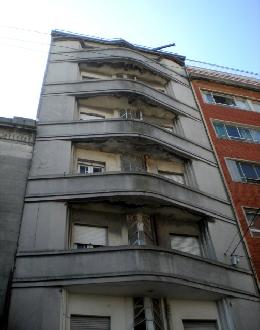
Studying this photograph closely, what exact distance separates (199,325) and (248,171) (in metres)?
8.21

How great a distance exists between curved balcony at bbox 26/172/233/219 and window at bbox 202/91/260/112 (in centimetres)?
882

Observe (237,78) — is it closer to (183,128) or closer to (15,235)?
(183,128)

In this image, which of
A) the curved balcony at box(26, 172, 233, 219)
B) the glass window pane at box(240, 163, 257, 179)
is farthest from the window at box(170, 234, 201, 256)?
the glass window pane at box(240, 163, 257, 179)

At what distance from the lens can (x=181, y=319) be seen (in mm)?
12547

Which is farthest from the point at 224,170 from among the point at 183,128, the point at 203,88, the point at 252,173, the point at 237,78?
the point at 237,78

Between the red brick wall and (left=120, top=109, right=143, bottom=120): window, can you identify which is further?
(left=120, top=109, right=143, bottom=120): window

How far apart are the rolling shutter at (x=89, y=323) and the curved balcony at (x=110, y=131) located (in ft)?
23.3

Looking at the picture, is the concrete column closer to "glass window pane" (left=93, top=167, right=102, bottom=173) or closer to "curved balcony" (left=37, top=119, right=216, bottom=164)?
"glass window pane" (left=93, top=167, right=102, bottom=173)

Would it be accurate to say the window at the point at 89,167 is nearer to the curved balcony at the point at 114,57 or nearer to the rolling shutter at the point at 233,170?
the rolling shutter at the point at 233,170

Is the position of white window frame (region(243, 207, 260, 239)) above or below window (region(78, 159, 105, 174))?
below

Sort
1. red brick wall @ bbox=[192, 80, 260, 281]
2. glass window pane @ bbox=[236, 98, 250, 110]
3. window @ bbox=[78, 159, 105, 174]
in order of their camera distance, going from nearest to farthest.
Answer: window @ bbox=[78, 159, 105, 174], red brick wall @ bbox=[192, 80, 260, 281], glass window pane @ bbox=[236, 98, 250, 110]

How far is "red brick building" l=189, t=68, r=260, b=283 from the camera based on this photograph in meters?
16.5

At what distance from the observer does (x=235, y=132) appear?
20531 millimetres

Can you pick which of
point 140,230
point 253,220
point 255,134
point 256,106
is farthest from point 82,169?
point 256,106
